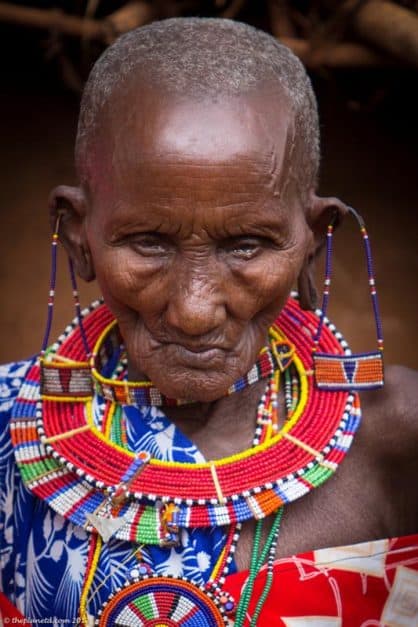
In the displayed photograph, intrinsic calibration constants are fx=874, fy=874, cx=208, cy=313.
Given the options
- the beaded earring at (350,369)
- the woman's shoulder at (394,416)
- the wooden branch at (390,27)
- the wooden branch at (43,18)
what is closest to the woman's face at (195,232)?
the beaded earring at (350,369)

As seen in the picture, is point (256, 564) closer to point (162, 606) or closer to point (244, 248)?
point (162, 606)

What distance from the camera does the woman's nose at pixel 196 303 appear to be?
67.7 inches

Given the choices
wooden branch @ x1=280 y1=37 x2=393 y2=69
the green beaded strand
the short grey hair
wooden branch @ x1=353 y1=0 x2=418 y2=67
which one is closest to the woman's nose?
the short grey hair

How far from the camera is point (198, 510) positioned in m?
1.95

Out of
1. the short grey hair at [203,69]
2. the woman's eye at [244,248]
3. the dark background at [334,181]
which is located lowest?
the woman's eye at [244,248]

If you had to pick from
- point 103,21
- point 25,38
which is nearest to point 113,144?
point 103,21

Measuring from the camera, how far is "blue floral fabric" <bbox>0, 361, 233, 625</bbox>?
1.98 metres

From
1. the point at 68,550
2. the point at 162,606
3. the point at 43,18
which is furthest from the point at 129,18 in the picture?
the point at 162,606

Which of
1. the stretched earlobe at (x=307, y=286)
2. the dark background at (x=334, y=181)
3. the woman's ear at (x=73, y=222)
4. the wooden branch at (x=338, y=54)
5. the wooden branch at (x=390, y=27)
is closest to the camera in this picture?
the woman's ear at (x=73, y=222)

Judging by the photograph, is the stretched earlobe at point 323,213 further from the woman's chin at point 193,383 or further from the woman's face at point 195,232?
the woman's chin at point 193,383

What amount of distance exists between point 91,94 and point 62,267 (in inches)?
110

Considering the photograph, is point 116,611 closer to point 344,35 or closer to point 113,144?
point 113,144

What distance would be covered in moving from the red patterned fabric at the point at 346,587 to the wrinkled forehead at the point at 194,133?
0.88 meters

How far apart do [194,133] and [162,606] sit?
1034 mm
